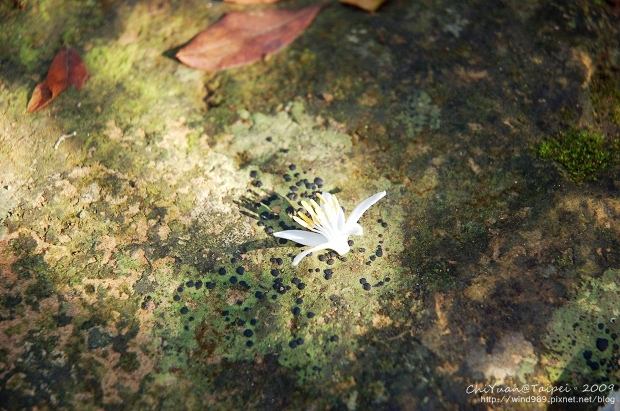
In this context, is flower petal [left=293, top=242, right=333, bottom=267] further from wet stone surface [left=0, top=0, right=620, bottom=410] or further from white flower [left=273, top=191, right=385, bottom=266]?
wet stone surface [left=0, top=0, right=620, bottom=410]

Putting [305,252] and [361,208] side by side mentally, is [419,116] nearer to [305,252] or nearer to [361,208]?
[361,208]

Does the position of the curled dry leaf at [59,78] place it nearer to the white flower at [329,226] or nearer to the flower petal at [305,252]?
the white flower at [329,226]

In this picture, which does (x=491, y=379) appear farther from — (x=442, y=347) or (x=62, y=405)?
(x=62, y=405)

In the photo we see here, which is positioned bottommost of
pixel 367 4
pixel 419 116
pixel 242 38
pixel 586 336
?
pixel 586 336

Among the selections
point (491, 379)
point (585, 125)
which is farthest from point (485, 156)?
point (491, 379)

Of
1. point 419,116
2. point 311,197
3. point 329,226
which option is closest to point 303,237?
point 329,226

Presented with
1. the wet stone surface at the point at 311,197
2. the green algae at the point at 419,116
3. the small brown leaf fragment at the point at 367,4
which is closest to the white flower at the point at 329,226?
the wet stone surface at the point at 311,197
